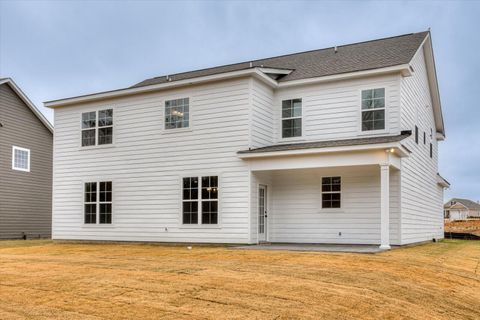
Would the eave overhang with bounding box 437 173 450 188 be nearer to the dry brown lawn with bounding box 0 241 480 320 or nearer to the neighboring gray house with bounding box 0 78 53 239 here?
the dry brown lawn with bounding box 0 241 480 320

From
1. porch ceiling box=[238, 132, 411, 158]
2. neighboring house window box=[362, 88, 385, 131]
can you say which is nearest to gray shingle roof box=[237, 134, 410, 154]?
porch ceiling box=[238, 132, 411, 158]

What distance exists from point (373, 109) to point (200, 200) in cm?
629

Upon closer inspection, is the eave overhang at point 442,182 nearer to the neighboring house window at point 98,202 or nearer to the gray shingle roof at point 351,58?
the gray shingle roof at point 351,58

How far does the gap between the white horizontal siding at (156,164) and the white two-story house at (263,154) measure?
0.04 m

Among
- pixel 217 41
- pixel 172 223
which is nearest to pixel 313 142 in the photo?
pixel 172 223

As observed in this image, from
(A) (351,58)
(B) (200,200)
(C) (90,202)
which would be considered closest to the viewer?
(B) (200,200)

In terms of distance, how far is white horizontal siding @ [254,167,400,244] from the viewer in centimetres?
1564

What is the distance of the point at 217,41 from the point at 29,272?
6229 cm

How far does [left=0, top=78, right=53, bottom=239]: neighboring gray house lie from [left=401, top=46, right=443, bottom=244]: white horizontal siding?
59.7ft

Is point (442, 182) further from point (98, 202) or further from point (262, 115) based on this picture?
point (98, 202)

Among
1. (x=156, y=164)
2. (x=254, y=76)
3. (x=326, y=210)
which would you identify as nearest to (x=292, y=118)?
(x=254, y=76)

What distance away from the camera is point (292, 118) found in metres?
17.2

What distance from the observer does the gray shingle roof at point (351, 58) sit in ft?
54.2

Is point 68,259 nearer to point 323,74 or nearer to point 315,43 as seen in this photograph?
point 323,74
